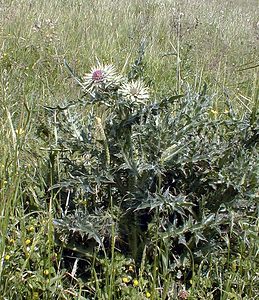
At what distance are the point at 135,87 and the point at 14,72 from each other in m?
1.64

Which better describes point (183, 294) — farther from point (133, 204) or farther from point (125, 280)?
point (133, 204)

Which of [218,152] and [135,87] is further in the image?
[218,152]

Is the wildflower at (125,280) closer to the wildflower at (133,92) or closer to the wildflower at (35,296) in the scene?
the wildflower at (35,296)

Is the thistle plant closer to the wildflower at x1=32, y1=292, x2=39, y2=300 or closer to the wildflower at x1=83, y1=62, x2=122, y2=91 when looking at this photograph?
the wildflower at x1=83, y1=62, x2=122, y2=91

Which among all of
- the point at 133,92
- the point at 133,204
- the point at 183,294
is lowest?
the point at 183,294

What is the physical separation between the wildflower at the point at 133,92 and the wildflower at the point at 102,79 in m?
0.03

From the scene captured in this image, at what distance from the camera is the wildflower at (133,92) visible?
141 cm

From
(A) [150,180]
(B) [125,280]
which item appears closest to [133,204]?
(A) [150,180]

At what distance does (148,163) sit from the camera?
1.52 metres

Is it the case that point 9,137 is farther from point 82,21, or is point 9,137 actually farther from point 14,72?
point 82,21

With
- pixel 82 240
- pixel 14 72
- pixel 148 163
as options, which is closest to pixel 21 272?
pixel 82 240

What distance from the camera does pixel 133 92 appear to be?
141 centimetres

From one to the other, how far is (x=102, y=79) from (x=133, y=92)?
11 centimetres

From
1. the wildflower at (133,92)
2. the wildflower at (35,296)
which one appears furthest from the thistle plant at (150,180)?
the wildflower at (35,296)
